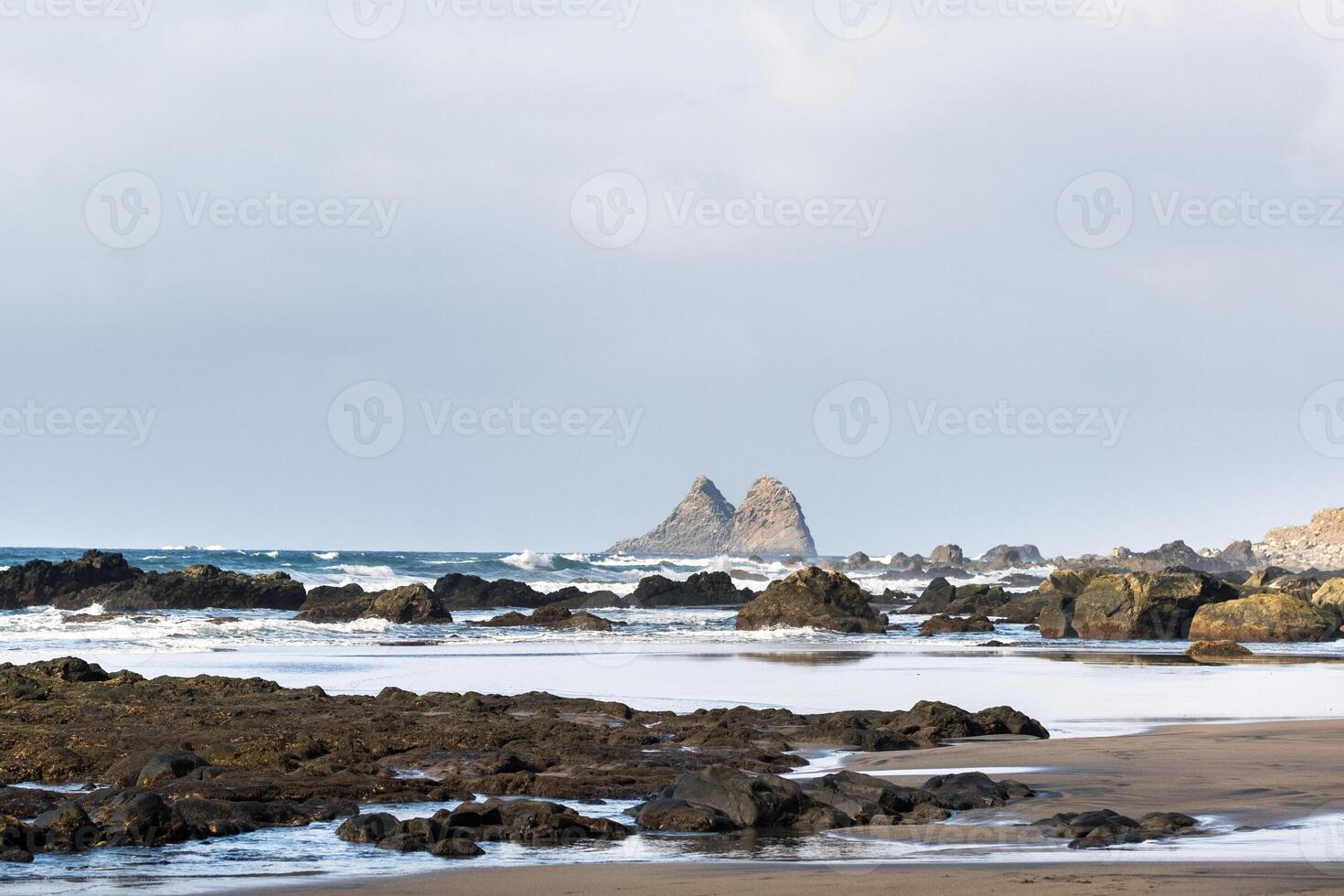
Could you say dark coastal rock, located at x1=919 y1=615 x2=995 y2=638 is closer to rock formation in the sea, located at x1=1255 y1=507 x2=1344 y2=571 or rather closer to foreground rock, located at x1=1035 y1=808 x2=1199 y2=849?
foreground rock, located at x1=1035 y1=808 x2=1199 y2=849

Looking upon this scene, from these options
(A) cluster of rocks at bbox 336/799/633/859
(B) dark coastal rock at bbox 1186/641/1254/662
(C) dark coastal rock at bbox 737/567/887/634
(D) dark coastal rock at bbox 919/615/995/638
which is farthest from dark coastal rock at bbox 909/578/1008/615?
(A) cluster of rocks at bbox 336/799/633/859

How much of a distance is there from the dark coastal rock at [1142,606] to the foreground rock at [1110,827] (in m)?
27.7

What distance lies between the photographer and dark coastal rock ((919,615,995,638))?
131 feet

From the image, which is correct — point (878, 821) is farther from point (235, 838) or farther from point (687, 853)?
point (235, 838)

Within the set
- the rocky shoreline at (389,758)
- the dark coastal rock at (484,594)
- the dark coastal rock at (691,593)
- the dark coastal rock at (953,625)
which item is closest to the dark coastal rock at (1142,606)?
the dark coastal rock at (953,625)

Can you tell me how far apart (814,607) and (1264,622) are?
12.4 metres

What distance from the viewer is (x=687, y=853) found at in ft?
28.6

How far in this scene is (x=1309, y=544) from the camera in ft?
363

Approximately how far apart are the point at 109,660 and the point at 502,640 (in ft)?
36.7

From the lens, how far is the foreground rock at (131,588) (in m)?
45.4

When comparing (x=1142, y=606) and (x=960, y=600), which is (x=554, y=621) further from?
(x=960, y=600)

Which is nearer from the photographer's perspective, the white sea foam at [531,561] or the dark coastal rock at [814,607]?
the dark coastal rock at [814,607]

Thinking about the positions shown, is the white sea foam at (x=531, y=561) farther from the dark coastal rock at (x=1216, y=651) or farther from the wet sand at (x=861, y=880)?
the wet sand at (x=861, y=880)

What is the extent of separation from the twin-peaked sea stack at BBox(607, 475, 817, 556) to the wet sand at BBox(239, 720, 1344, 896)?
119 metres
